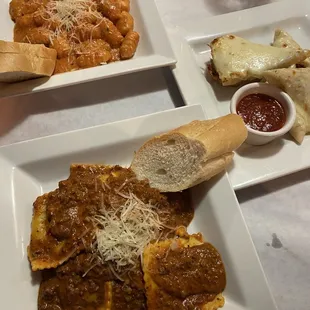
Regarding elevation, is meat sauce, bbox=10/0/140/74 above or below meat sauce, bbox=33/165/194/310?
above

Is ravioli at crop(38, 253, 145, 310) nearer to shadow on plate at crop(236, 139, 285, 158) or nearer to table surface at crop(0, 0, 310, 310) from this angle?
table surface at crop(0, 0, 310, 310)

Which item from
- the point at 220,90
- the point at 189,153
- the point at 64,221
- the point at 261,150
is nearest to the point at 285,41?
the point at 220,90

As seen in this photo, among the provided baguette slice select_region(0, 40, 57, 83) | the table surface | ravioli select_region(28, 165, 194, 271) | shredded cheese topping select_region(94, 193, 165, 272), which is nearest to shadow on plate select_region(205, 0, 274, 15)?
the table surface

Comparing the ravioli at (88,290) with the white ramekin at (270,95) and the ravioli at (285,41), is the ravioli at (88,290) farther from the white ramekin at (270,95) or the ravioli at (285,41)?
the ravioli at (285,41)

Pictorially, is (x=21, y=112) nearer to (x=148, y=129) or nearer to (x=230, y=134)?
(x=148, y=129)

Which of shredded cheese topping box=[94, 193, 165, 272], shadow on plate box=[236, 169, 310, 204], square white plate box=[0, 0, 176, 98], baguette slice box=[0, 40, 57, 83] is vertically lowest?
shadow on plate box=[236, 169, 310, 204]

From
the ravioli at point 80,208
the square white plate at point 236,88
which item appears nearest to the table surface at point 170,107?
the square white plate at point 236,88

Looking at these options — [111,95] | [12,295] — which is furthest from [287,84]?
[12,295]
